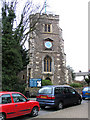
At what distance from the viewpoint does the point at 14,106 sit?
7.37m

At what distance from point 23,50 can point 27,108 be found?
14.2 metres

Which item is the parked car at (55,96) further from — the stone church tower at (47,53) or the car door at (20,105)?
the stone church tower at (47,53)

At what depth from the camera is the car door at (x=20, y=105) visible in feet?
24.7

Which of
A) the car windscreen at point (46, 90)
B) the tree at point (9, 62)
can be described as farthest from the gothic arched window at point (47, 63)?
the car windscreen at point (46, 90)

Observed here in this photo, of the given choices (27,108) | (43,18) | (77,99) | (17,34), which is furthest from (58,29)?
(27,108)

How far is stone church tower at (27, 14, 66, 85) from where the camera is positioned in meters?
28.0

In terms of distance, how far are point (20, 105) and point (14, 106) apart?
44 cm

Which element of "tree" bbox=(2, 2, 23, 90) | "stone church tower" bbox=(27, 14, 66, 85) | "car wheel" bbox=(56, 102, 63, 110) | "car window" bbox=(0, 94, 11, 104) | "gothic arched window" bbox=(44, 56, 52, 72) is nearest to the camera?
"car window" bbox=(0, 94, 11, 104)

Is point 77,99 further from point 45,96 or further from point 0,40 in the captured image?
point 0,40

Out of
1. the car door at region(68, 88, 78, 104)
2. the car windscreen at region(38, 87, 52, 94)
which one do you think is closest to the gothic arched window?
the car door at region(68, 88, 78, 104)

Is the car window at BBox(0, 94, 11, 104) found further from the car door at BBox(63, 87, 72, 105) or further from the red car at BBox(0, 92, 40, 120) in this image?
the car door at BBox(63, 87, 72, 105)

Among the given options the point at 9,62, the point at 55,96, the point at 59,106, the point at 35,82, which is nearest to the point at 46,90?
the point at 55,96

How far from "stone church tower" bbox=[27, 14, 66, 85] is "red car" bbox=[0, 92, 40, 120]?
19027mm

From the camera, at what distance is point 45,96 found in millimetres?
10492
